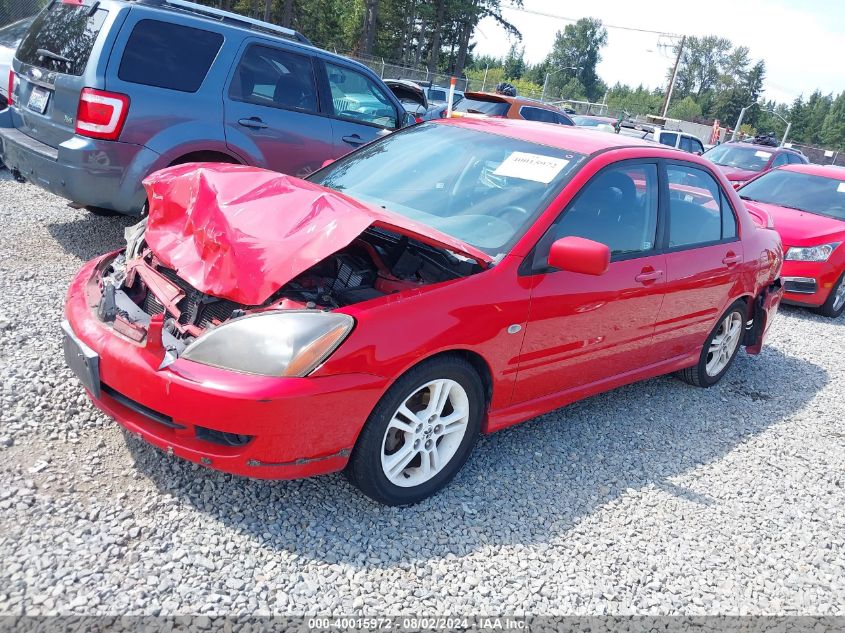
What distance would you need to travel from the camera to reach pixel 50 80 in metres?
4.94

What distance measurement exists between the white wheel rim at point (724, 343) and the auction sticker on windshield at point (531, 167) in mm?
2149

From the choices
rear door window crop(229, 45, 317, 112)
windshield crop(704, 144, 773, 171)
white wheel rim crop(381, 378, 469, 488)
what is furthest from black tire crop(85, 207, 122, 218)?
windshield crop(704, 144, 773, 171)

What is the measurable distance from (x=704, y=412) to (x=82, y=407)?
12.8ft

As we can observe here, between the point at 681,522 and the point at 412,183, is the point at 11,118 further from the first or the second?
the point at 681,522

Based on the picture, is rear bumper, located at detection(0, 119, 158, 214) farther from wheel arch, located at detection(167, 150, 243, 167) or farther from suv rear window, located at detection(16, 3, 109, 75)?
suv rear window, located at detection(16, 3, 109, 75)

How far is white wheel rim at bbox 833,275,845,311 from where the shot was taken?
7581 mm

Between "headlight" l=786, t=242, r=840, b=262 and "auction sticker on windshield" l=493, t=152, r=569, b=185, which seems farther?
"headlight" l=786, t=242, r=840, b=262

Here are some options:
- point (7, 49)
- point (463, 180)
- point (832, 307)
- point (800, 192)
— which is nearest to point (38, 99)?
point (7, 49)

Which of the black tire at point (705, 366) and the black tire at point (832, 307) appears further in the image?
the black tire at point (832, 307)

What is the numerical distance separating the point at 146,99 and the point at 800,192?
7835mm

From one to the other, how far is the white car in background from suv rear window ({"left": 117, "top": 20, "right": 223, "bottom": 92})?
2.70 metres

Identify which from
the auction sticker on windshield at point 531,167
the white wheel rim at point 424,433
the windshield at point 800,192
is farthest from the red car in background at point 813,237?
the white wheel rim at point 424,433

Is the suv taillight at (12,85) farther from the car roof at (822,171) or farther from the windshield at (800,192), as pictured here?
the car roof at (822,171)

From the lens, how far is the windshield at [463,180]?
3.25 meters
